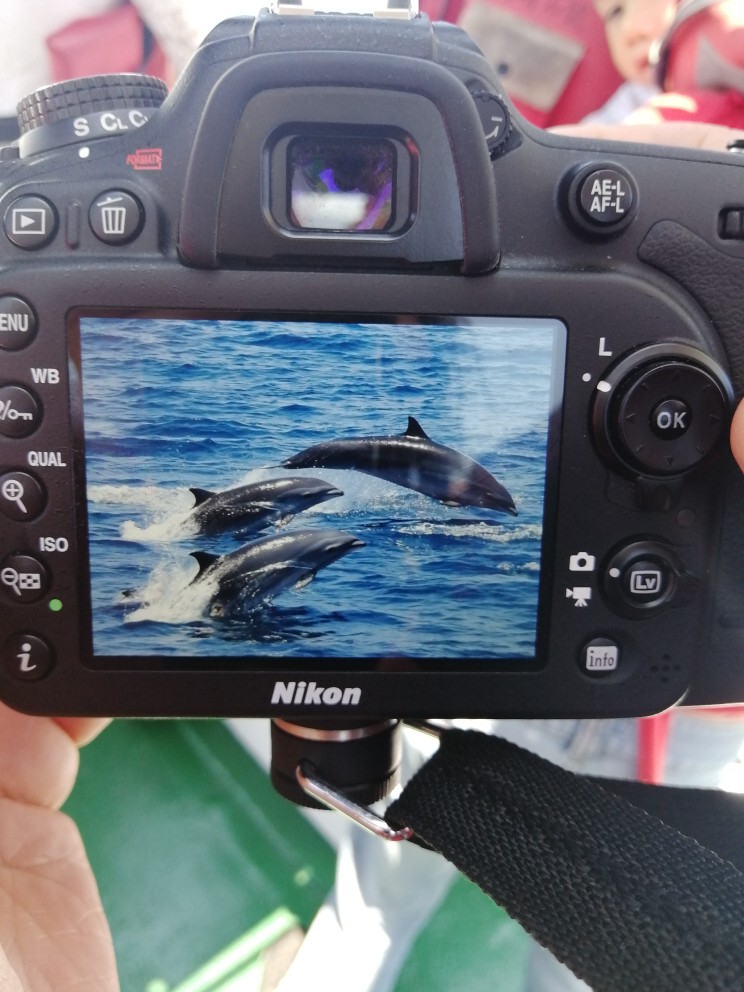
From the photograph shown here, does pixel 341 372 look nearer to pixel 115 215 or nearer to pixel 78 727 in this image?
pixel 115 215

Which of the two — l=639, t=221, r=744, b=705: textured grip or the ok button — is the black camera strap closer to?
l=639, t=221, r=744, b=705: textured grip

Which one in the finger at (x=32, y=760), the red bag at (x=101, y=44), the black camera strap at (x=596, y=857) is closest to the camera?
the black camera strap at (x=596, y=857)

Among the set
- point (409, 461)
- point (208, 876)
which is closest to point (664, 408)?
point (409, 461)

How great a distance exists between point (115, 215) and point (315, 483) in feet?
0.54

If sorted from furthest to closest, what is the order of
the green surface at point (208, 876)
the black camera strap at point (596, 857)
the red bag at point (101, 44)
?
the green surface at point (208, 876) < the red bag at point (101, 44) < the black camera strap at point (596, 857)

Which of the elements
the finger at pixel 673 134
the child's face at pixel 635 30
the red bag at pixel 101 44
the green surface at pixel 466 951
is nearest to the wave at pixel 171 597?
the finger at pixel 673 134

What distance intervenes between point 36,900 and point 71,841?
0.13 ft

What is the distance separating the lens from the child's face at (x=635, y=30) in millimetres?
946

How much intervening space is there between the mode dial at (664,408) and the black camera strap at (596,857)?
19 centimetres

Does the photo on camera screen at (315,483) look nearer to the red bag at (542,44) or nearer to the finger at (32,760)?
the finger at (32,760)

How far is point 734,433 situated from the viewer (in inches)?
16.5

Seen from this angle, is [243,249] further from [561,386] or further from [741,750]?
[741,750]

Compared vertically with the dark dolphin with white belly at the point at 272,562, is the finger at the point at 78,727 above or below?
below

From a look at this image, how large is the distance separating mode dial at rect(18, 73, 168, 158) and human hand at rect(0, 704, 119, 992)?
1.13 ft
